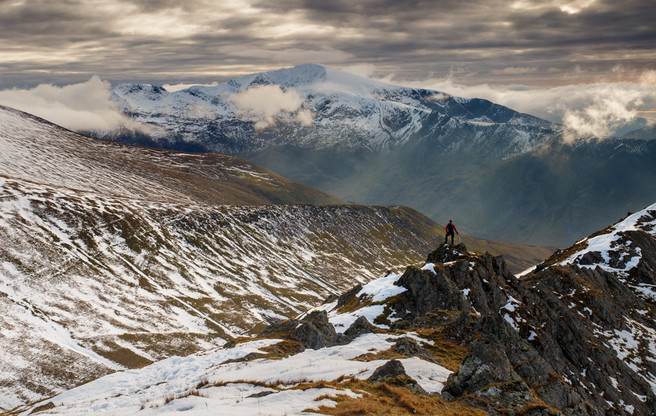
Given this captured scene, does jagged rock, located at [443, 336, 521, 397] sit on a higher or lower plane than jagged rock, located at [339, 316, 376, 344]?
higher

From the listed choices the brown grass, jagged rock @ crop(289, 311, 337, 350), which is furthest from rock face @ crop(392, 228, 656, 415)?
jagged rock @ crop(289, 311, 337, 350)

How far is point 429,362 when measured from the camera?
4097 centimetres

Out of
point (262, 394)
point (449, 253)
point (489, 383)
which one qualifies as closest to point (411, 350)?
Result: point (489, 383)

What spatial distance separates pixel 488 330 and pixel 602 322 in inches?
3017

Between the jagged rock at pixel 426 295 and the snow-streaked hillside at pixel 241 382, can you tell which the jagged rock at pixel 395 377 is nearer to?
the snow-streaked hillside at pixel 241 382

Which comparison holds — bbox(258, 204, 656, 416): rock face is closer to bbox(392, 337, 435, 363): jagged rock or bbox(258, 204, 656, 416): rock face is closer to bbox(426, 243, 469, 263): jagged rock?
bbox(392, 337, 435, 363): jagged rock

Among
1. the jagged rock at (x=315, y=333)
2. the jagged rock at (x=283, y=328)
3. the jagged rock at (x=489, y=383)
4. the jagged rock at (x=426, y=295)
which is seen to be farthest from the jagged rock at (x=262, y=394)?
the jagged rock at (x=426, y=295)

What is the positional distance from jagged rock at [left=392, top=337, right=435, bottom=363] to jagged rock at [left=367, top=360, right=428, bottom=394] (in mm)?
9411

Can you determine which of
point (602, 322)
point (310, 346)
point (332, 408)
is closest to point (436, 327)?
point (310, 346)

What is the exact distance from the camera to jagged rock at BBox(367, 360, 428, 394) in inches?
1245

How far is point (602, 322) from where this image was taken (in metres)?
108

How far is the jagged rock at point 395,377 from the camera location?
1245 inches

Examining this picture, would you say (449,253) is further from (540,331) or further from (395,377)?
(395,377)

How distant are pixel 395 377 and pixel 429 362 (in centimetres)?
936
